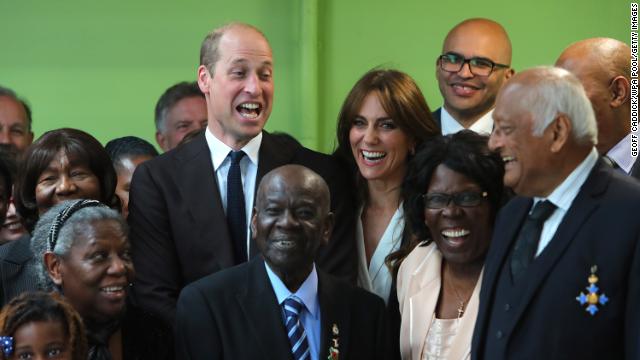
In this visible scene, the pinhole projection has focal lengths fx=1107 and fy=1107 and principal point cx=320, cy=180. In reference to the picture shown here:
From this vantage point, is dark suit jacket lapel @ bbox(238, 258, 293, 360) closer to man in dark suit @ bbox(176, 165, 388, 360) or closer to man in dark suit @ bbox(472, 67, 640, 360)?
man in dark suit @ bbox(176, 165, 388, 360)

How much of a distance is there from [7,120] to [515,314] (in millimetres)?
2940

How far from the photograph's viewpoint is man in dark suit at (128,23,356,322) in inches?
167

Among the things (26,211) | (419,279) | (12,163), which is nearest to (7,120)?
(12,163)

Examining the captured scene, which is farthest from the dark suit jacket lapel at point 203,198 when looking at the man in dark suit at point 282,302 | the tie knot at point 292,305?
the tie knot at point 292,305

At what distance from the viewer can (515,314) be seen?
3.46m

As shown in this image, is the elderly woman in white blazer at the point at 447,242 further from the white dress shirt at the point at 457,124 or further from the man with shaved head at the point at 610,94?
the white dress shirt at the point at 457,124

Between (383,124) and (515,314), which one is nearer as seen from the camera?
(515,314)

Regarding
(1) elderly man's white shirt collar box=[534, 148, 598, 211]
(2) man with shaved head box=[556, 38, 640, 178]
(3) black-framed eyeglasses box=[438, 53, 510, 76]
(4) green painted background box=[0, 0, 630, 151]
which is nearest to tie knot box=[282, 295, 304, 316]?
(1) elderly man's white shirt collar box=[534, 148, 598, 211]

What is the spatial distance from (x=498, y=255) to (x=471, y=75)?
5.61 feet

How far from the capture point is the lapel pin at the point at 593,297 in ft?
10.8

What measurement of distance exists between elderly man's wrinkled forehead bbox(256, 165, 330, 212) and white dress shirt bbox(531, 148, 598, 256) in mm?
803

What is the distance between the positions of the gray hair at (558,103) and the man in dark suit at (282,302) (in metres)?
0.82

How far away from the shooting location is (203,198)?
4.31 metres

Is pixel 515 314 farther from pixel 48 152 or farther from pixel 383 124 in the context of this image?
pixel 48 152
